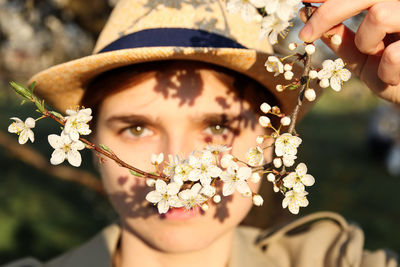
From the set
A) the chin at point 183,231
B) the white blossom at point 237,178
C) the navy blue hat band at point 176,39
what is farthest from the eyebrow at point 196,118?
the white blossom at point 237,178

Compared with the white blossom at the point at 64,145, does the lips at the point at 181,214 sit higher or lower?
lower

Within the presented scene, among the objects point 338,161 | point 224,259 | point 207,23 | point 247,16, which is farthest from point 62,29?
point 338,161

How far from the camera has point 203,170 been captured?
4.03ft

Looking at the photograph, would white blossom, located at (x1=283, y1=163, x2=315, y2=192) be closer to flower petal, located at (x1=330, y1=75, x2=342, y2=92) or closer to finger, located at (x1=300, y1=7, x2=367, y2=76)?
flower petal, located at (x1=330, y1=75, x2=342, y2=92)

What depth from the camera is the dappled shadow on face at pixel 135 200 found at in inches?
70.1

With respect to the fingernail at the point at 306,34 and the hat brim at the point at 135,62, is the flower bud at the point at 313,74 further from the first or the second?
the hat brim at the point at 135,62

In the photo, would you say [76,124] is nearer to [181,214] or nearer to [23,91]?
[23,91]

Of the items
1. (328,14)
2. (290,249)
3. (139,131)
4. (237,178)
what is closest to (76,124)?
(237,178)

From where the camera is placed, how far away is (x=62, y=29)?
4449 mm

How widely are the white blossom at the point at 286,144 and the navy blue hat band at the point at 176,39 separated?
693 mm

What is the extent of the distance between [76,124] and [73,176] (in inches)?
150

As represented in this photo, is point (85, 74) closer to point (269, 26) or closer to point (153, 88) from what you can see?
point (153, 88)

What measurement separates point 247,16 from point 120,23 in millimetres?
955

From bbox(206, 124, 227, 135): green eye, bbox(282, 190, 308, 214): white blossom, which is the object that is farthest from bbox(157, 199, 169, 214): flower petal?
bbox(206, 124, 227, 135): green eye
